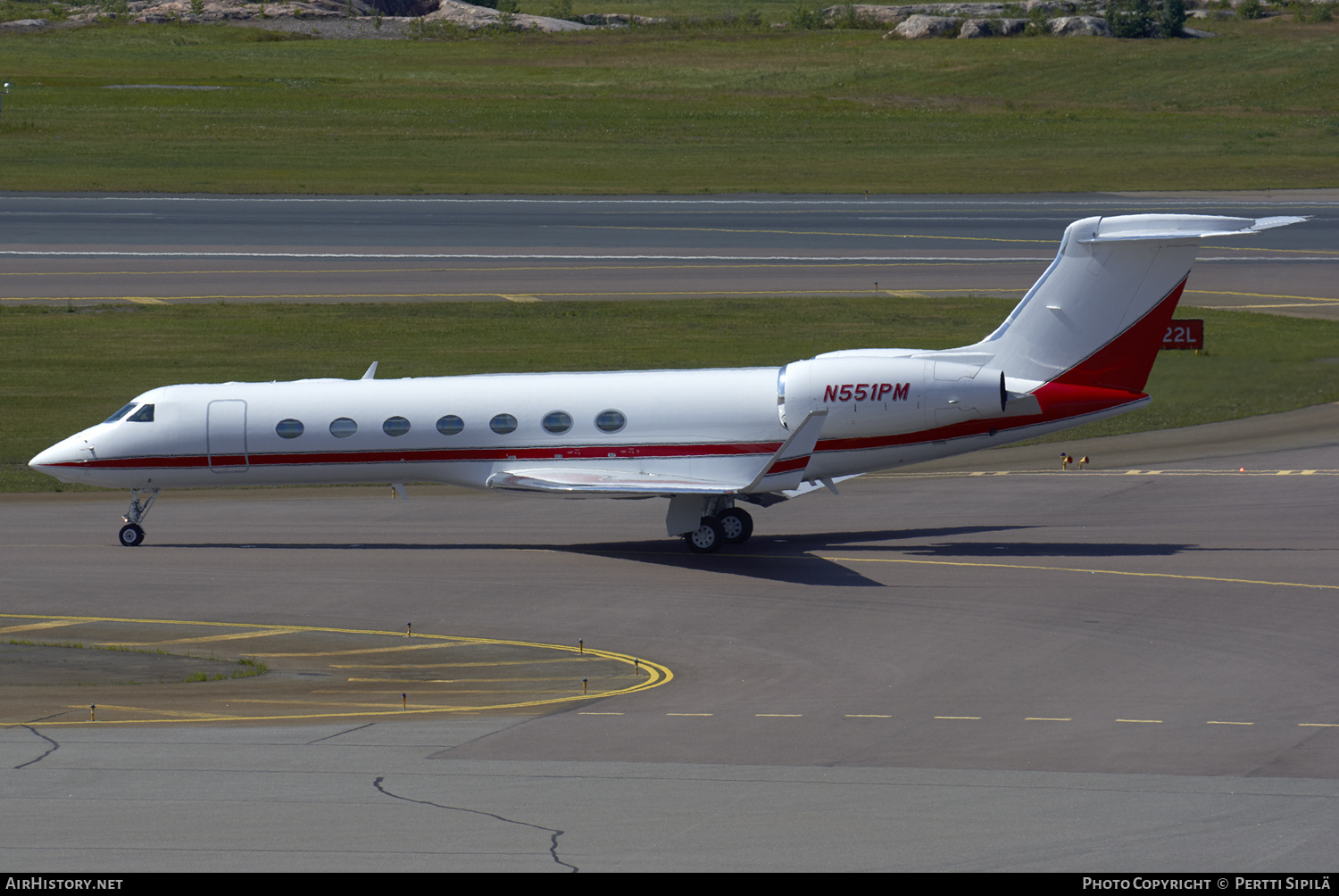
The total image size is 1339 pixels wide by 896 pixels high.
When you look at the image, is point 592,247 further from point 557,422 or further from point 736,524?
point 736,524

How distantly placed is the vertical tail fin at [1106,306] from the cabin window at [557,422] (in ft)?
24.5

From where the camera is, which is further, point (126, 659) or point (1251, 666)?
point (126, 659)

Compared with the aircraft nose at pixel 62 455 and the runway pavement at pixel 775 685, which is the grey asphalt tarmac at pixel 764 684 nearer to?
the runway pavement at pixel 775 685

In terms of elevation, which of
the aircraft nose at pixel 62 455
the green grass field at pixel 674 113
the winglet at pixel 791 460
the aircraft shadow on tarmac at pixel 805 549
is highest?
the green grass field at pixel 674 113

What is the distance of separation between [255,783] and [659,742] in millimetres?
4447

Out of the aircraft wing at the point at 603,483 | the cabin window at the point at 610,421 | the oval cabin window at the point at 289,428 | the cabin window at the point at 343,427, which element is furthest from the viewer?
the oval cabin window at the point at 289,428

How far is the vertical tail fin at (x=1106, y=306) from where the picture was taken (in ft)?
92.9

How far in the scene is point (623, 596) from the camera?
2591 cm

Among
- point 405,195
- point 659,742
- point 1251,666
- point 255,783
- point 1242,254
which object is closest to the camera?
point 255,783

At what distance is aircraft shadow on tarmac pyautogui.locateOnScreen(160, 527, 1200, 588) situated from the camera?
27438 millimetres

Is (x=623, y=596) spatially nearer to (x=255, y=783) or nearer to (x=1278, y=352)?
(x=255, y=783)

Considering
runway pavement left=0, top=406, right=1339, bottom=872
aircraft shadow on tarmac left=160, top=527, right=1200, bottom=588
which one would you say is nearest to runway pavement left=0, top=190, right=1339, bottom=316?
runway pavement left=0, top=406, right=1339, bottom=872

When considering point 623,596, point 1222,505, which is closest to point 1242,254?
point 1222,505

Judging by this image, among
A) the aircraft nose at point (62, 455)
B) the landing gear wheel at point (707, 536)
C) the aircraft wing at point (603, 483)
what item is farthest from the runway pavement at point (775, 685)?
the aircraft nose at point (62, 455)
